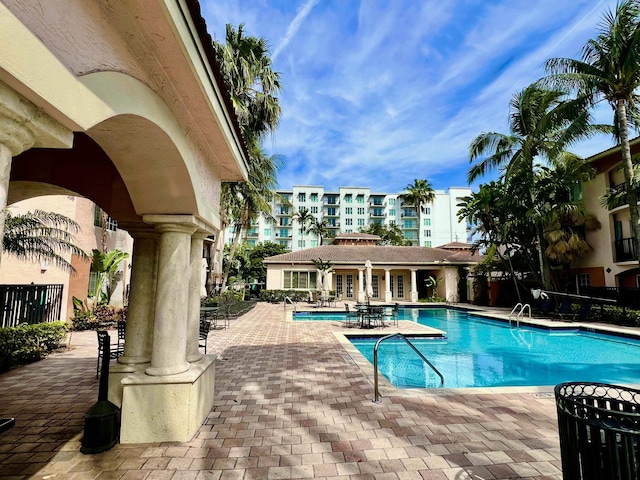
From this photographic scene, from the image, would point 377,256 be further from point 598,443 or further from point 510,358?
point 598,443

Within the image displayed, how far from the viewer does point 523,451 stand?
394cm

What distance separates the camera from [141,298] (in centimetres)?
506

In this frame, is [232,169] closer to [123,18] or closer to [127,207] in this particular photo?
[127,207]

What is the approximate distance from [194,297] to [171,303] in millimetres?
964

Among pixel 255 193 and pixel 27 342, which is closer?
pixel 27 342

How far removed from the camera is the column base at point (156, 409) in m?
4.05

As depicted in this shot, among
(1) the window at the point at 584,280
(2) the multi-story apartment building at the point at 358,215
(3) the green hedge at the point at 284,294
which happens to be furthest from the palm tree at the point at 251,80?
(2) the multi-story apartment building at the point at 358,215

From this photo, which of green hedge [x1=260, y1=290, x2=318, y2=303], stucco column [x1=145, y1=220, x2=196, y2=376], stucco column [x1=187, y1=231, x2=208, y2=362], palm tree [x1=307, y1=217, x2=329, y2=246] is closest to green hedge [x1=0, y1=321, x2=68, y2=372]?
stucco column [x1=187, y1=231, x2=208, y2=362]

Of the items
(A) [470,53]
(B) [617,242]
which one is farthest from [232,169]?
(B) [617,242]

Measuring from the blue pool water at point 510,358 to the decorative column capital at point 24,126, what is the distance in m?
8.18

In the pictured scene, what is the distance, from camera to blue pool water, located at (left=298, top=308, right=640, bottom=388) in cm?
862

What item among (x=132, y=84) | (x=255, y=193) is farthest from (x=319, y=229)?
(x=132, y=84)

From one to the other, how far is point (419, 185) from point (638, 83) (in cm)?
4133

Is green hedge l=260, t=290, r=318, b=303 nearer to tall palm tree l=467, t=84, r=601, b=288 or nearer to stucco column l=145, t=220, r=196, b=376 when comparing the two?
tall palm tree l=467, t=84, r=601, b=288
